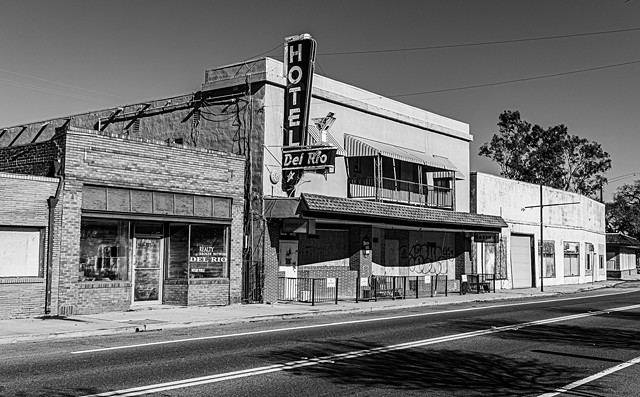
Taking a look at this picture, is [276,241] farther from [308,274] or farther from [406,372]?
[406,372]

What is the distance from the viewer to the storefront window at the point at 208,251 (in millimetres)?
23391

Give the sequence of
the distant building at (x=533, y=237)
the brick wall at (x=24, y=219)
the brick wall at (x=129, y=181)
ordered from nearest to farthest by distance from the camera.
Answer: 1. the brick wall at (x=24, y=219)
2. the brick wall at (x=129, y=181)
3. the distant building at (x=533, y=237)

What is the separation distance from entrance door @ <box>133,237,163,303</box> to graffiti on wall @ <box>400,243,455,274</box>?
1399 centimetres

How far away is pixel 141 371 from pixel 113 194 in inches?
433

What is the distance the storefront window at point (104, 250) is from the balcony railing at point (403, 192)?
10748 millimetres

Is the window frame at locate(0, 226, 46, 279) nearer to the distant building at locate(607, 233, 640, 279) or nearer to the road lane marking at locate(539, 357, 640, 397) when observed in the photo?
the road lane marking at locate(539, 357, 640, 397)

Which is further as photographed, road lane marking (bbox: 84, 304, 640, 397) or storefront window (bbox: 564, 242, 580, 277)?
storefront window (bbox: 564, 242, 580, 277)

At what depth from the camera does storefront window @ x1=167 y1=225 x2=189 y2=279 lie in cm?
2298

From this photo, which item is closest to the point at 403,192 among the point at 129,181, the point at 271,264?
the point at 271,264

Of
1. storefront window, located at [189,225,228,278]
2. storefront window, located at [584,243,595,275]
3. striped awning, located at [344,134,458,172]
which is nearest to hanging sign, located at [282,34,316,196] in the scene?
storefront window, located at [189,225,228,278]

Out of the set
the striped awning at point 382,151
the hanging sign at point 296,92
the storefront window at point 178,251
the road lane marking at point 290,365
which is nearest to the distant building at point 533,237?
the striped awning at point 382,151

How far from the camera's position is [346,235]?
97.9 ft

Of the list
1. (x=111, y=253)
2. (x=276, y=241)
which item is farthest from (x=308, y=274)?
(x=111, y=253)

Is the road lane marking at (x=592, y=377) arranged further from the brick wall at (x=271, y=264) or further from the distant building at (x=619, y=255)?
the distant building at (x=619, y=255)
